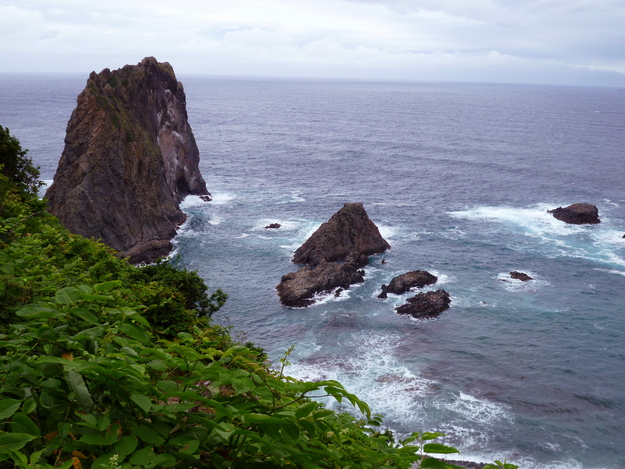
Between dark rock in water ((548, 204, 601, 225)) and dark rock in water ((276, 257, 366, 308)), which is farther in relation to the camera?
dark rock in water ((548, 204, 601, 225))

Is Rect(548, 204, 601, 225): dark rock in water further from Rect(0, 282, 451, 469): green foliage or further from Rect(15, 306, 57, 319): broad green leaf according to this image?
Rect(15, 306, 57, 319): broad green leaf

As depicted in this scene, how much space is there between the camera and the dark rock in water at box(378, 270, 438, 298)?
5772 cm

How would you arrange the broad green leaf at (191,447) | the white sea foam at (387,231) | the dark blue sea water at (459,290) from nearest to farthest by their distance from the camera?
the broad green leaf at (191,447), the dark blue sea water at (459,290), the white sea foam at (387,231)

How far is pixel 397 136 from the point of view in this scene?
16900cm

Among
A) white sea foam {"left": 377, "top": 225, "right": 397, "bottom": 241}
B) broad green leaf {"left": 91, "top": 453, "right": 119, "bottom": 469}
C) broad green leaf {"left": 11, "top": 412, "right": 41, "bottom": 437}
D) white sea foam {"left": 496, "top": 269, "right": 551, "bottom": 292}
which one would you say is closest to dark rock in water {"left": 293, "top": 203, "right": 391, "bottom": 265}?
white sea foam {"left": 377, "top": 225, "right": 397, "bottom": 241}

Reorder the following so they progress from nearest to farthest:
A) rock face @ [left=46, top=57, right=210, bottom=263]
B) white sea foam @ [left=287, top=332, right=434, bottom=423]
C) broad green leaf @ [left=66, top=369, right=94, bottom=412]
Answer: broad green leaf @ [left=66, top=369, right=94, bottom=412]
white sea foam @ [left=287, top=332, right=434, bottom=423]
rock face @ [left=46, top=57, right=210, bottom=263]

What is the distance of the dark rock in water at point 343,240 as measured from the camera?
6531cm

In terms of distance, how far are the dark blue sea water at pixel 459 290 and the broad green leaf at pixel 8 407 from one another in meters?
18.4

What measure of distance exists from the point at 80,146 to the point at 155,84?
2005cm

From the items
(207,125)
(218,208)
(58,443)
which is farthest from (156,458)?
(207,125)

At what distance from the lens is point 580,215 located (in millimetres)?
81125

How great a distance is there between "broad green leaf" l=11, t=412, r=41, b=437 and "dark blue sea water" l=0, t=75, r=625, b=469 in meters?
18.4

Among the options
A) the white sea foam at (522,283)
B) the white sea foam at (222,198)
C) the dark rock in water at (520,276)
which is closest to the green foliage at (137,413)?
the white sea foam at (522,283)

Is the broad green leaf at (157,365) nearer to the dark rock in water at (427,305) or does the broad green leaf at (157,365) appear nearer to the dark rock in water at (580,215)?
the dark rock in water at (427,305)
